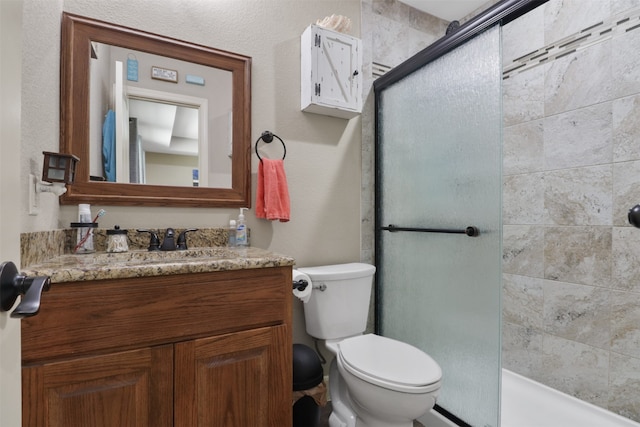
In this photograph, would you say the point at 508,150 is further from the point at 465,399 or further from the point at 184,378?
the point at 184,378

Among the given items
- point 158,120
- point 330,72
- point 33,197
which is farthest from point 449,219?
point 33,197

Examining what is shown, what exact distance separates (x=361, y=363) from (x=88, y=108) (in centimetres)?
158

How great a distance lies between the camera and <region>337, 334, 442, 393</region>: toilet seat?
1165 millimetres

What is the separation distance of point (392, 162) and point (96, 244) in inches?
62.4

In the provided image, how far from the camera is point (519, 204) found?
196 centimetres

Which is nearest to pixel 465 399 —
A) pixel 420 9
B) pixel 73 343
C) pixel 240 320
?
pixel 240 320

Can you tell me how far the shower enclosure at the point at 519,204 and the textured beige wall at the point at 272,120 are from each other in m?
0.30

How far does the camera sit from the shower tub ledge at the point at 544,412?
1.52 meters

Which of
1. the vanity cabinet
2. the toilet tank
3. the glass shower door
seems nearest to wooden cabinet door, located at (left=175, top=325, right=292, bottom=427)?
the vanity cabinet

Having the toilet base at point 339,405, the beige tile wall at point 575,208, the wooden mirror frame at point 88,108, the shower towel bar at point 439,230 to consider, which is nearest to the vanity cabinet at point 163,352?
the toilet base at point 339,405

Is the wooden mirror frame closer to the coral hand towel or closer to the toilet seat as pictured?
the coral hand towel

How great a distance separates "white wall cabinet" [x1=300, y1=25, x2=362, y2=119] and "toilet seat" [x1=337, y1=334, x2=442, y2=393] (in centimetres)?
125

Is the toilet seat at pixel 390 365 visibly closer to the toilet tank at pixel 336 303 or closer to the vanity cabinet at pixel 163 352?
the toilet tank at pixel 336 303

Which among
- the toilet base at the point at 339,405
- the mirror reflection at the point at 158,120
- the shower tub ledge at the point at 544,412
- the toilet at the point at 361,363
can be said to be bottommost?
the shower tub ledge at the point at 544,412
